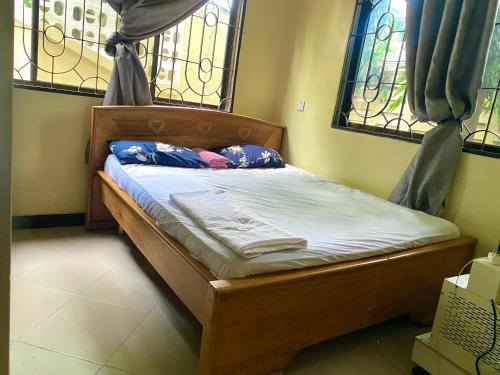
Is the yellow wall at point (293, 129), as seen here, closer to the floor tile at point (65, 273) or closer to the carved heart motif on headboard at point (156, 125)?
the carved heart motif on headboard at point (156, 125)

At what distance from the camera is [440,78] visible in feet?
7.22

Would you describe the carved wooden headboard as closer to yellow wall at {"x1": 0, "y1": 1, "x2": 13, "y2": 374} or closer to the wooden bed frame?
the wooden bed frame

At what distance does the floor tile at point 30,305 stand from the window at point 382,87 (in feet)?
7.52

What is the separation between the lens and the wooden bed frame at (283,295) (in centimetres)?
126

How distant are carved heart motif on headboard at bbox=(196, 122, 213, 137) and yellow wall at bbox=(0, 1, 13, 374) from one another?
2.39m

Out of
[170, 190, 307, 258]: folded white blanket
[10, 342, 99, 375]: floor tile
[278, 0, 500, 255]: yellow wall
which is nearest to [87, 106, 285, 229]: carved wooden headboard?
[278, 0, 500, 255]: yellow wall

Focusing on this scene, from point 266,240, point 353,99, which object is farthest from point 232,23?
point 266,240

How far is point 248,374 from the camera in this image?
1.39 meters

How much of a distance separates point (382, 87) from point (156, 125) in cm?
172

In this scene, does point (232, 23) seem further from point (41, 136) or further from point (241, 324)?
point (241, 324)

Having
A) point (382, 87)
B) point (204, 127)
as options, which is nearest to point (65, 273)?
point (204, 127)

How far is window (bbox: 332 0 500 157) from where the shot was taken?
218 cm

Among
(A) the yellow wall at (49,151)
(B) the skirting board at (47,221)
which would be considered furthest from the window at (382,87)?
(B) the skirting board at (47,221)

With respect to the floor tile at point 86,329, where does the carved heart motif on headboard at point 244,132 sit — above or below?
above
